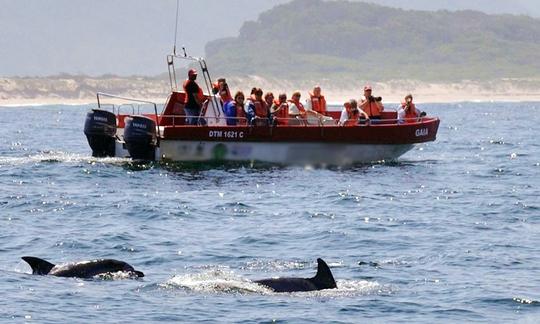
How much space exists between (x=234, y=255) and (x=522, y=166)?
1845cm

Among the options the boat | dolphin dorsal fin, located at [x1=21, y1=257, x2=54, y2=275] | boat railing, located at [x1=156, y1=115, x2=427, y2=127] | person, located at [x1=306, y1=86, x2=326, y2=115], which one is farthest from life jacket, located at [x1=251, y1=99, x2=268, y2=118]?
dolphin dorsal fin, located at [x1=21, y1=257, x2=54, y2=275]

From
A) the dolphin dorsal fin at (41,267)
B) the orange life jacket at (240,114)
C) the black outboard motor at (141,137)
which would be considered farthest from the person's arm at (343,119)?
the dolphin dorsal fin at (41,267)

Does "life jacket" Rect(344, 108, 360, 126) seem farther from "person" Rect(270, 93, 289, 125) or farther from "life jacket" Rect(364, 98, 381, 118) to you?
"person" Rect(270, 93, 289, 125)

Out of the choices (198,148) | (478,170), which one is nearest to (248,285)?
(198,148)

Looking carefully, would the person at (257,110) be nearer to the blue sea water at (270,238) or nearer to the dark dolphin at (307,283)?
the blue sea water at (270,238)

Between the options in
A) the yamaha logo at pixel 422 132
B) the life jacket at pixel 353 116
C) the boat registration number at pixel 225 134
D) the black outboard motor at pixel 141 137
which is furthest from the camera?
the yamaha logo at pixel 422 132

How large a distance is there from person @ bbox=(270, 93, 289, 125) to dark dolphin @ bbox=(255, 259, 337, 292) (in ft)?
55.5

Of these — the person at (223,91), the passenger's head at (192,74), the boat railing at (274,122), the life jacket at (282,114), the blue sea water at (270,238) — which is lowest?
the blue sea water at (270,238)

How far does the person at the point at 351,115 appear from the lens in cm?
3372

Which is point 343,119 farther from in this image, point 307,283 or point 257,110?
point 307,283

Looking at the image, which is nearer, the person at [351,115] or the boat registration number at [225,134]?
the boat registration number at [225,134]

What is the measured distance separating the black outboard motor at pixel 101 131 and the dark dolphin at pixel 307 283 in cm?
1803

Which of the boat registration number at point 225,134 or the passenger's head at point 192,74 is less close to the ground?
the passenger's head at point 192,74

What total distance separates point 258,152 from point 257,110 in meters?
1.11
